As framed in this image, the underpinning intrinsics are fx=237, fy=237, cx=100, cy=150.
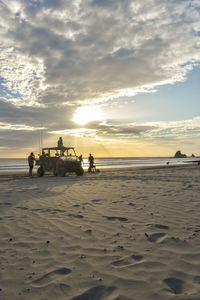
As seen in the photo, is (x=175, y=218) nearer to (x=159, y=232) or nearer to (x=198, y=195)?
(x=159, y=232)

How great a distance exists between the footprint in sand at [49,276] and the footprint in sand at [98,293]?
1.55 feet

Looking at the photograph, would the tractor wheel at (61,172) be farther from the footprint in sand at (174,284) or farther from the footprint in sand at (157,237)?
the footprint in sand at (174,284)

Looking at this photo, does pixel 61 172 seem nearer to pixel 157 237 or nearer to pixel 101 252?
pixel 157 237

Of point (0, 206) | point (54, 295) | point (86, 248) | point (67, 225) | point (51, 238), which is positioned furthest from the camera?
point (0, 206)

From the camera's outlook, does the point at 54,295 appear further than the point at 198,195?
No

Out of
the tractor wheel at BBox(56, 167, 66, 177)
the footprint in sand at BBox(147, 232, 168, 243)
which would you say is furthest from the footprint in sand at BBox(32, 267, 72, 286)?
the tractor wheel at BBox(56, 167, 66, 177)

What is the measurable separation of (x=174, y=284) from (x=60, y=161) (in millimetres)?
14940

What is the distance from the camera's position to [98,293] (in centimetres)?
247

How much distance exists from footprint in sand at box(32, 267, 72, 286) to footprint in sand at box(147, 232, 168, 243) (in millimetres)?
1604

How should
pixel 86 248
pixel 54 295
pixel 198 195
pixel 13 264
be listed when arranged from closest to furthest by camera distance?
pixel 54 295
pixel 13 264
pixel 86 248
pixel 198 195

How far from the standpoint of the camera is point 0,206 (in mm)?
6703

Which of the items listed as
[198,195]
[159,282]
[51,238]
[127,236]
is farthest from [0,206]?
[198,195]

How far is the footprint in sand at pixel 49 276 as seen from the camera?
2.69 metres

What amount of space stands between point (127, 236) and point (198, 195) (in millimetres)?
4472
